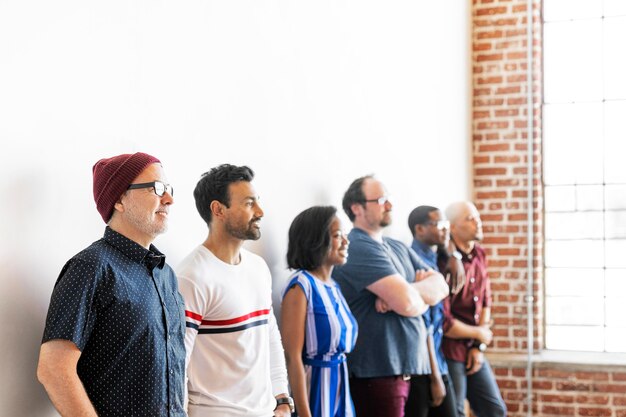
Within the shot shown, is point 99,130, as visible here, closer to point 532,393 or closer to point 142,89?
point 142,89

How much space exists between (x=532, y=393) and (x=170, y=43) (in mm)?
4596

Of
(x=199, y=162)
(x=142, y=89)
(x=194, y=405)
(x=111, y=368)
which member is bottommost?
(x=194, y=405)

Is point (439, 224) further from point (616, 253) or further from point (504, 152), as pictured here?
point (616, 253)

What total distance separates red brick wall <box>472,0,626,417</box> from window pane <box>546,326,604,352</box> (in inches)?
5.8

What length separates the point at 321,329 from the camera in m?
3.34

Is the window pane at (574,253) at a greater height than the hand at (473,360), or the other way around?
the window pane at (574,253)

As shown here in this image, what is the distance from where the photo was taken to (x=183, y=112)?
278cm

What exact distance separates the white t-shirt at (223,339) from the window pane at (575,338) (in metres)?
4.43

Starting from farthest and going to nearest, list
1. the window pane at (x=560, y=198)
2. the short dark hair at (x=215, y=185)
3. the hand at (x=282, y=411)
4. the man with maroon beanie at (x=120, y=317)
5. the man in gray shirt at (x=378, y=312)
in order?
the window pane at (x=560, y=198) < the man in gray shirt at (x=378, y=312) < the hand at (x=282, y=411) < the short dark hair at (x=215, y=185) < the man with maroon beanie at (x=120, y=317)

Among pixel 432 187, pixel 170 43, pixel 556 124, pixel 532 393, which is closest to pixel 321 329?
pixel 170 43

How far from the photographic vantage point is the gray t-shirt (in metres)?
3.93

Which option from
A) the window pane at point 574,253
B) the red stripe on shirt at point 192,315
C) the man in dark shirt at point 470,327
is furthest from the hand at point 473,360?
the red stripe on shirt at point 192,315

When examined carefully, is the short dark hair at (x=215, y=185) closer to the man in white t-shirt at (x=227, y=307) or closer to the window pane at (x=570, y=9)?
the man in white t-shirt at (x=227, y=307)

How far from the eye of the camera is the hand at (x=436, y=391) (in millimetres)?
4430
